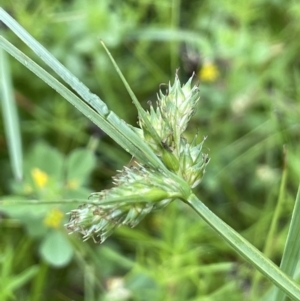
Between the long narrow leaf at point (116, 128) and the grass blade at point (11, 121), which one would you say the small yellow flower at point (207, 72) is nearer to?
the grass blade at point (11, 121)

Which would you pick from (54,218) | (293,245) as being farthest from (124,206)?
(54,218)

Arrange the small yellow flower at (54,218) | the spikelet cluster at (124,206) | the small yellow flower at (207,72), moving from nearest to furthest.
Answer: the spikelet cluster at (124,206) < the small yellow flower at (54,218) < the small yellow flower at (207,72)

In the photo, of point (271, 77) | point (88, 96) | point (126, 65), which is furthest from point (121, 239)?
point (88, 96)

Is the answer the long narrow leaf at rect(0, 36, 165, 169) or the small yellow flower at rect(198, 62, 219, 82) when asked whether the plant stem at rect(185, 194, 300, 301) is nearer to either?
the long narrow leaf at rect(0, 36, 165, 169)

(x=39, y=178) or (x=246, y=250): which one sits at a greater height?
(x=39, y=178)

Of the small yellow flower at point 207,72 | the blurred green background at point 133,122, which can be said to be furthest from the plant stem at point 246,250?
the small yellow flower at point 207,72

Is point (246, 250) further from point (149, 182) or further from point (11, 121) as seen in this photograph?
point (11, 121)
